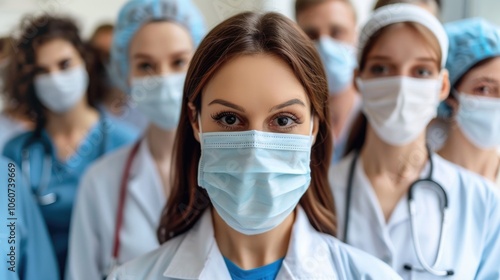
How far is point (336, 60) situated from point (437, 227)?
90 cm

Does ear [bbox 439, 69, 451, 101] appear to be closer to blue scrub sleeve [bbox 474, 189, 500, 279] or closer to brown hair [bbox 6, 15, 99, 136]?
blue scrub sleeve [bbox 474, 189, 500, 279]

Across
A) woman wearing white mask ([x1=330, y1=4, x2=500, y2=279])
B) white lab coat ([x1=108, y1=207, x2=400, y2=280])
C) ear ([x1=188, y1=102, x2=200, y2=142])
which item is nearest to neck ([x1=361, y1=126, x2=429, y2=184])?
woman wearing white mask ([x1=330, y1=4, x2=500, y2=279])

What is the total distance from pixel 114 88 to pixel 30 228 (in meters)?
1.39

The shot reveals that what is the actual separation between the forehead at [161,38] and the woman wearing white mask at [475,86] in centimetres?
89

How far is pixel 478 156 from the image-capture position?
1836 millimetres

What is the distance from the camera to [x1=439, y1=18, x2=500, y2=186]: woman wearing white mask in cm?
169

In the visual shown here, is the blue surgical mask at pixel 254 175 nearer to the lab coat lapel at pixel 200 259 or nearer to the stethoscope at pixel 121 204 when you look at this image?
the lab coat lapel at pixel 200 259

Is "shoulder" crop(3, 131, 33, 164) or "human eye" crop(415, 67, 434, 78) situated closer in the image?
"human eye" crop(415, 67, 434, 78)

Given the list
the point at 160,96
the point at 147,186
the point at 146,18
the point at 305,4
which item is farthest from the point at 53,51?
the point at 305,4

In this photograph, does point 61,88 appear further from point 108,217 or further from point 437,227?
point 437,227

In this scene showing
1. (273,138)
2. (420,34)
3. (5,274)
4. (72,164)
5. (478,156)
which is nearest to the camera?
(273,138)

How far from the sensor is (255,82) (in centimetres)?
114

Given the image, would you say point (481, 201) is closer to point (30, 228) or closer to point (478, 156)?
point (478, 156)

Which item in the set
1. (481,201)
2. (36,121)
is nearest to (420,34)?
(481,201)
